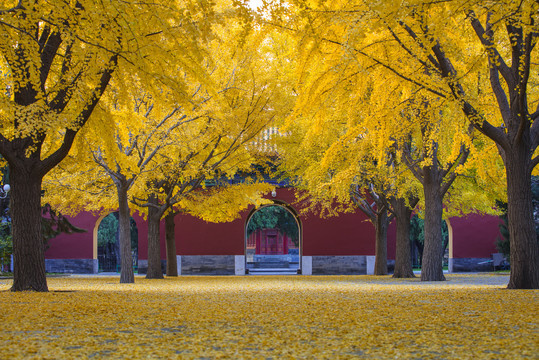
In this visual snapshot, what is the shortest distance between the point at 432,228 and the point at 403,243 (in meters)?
3.73

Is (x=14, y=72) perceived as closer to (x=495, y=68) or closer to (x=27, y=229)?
(x=27, y=229)

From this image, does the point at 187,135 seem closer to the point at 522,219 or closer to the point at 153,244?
the point at 153,244

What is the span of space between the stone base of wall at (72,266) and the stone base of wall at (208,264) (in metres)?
4.68

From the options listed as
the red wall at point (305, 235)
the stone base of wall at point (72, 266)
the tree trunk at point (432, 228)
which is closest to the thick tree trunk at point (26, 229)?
the tree trunk at point (432, 228)

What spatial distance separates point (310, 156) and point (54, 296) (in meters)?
11.9

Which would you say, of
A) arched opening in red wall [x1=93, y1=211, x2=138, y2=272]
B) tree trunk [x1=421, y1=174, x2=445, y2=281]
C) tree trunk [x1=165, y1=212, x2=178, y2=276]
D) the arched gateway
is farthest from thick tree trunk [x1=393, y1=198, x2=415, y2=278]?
arched opening in red wall [x1=93, y1=211, x2=138, y2=272]

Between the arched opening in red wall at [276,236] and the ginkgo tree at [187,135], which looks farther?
the arched opening in red wall at [276,236]

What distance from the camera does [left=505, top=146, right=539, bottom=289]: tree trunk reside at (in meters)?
10.2

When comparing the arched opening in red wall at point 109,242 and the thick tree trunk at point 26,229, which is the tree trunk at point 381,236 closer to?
the thick tree trunk at point 26,229

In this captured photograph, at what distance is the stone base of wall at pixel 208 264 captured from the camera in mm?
27875

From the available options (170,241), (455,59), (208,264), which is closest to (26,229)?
(455,59)

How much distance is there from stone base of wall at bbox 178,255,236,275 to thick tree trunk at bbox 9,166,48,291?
58.8 feet

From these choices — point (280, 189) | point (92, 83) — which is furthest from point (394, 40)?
point (280, 189)

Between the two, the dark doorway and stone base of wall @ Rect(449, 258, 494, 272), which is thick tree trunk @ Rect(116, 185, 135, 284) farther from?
the dark doorway
